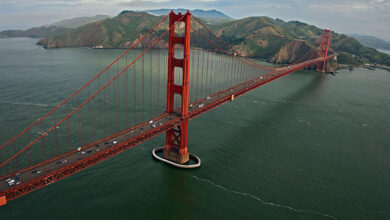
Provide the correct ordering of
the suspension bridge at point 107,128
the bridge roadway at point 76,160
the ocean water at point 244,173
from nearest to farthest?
the bridge roadway at point 76,160 → the suspension bridge at point 107,128 → the ocean water at point 244,173

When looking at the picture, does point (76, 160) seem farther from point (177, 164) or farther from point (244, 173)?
point (244, 173)

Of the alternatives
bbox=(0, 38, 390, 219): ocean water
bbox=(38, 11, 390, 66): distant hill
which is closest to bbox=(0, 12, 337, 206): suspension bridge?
bbox=(0, 38, 390, 219): ocean water

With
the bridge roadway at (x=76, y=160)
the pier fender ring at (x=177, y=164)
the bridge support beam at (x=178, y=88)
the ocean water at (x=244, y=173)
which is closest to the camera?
the bridge roadway at (x=76, y=160)

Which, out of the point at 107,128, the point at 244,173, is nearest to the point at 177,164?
the point at 244,173

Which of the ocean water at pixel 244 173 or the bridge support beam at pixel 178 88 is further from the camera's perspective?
the bridge support beam at pixel 178 88

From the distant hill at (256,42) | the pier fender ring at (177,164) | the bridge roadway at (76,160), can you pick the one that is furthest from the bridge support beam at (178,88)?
the distant hill at (256,42)

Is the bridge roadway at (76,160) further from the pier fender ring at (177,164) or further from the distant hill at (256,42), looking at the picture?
the distant hill at (256,42)

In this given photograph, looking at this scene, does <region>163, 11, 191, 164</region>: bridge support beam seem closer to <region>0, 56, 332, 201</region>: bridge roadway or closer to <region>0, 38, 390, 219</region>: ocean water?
<region>0, 56, 332, 201</region>: bridge roadway
